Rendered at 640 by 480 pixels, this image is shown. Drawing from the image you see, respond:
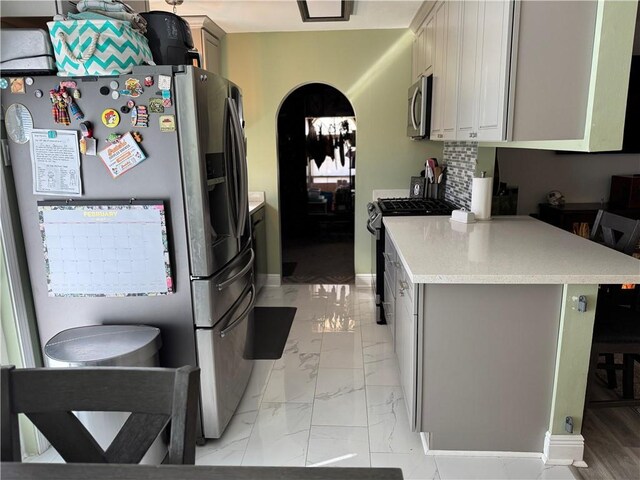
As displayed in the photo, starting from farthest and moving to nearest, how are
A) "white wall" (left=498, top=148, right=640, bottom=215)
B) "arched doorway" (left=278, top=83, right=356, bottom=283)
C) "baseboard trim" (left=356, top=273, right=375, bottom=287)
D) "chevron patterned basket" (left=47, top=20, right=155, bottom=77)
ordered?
"arched doorway" (left=278, top=83, right=356, bottom=283), "baseboard trim" (left=356, top=273, right=375, bottom=287), "white wall" (left=498, top=148, right=640, bottom=215), "chevron patterned basket" (left=47, top=20, right=155, bottom=77)

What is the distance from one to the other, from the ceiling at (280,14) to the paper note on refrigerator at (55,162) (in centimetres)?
185

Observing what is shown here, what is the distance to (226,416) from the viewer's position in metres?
2.23

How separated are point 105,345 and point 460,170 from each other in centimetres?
278

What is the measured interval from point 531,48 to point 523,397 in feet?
5.08

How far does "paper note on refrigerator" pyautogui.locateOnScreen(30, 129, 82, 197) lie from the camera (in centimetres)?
187

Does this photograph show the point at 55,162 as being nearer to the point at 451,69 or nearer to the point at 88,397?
the point at 88,397

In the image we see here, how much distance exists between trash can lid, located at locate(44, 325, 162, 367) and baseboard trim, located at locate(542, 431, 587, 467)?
1.84 metres

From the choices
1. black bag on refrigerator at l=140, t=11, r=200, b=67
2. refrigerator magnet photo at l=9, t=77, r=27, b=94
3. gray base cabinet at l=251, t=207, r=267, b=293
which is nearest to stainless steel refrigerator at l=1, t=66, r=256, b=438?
refrigerator magnet photo at l=9, t=77, r=27, b=94

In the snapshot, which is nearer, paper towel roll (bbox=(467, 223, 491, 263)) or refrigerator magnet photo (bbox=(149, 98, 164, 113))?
refrigerator magnet photo (bbox=(149, 98, 164, 113))

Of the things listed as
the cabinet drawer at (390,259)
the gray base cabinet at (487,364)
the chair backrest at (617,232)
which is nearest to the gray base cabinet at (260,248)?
the cabinet drawer at (390,259)

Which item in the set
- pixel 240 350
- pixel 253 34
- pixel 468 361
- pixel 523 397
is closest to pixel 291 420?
pixel 240 350

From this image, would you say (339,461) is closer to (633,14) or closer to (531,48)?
(531,48)

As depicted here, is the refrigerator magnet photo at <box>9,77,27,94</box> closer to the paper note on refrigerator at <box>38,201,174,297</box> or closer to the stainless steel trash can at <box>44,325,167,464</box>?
the paper note on refrigerator at <box>38,201,174,297</box>

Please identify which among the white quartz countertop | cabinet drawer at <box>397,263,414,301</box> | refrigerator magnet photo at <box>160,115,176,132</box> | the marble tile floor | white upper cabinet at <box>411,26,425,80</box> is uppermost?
white upper cabinet at <box>411,26,425,80</box>
